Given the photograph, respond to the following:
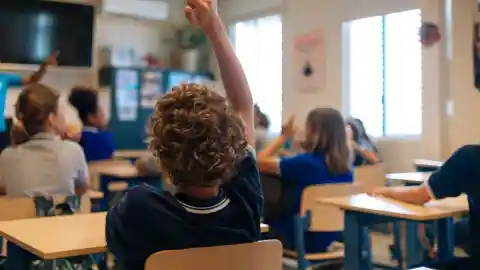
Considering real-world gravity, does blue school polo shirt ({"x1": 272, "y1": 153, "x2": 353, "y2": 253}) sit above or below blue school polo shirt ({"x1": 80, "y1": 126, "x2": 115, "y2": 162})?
below

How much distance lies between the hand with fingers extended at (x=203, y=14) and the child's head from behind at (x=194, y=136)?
27cm

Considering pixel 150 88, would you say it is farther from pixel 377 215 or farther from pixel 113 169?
pixel 377 215

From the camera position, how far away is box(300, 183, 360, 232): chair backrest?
2797 millimetres

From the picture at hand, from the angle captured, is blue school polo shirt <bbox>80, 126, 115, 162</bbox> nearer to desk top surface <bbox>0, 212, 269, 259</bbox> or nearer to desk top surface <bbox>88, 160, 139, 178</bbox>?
desk top surface <bbox>88, 160, 139, 178</bbox>

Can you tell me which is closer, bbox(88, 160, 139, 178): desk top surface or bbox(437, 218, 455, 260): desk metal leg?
bbox(437, 218, 455, 260): desk metal leg

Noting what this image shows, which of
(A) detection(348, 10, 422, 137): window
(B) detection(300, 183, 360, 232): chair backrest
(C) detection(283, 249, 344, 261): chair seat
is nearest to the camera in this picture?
(B) detection(300, 183, 360, 232): chair backrest

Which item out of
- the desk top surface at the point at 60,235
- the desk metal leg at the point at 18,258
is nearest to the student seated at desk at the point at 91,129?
the desk top surface at the point at 60,235

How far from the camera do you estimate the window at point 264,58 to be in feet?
23.1

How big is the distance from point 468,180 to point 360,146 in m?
2.79

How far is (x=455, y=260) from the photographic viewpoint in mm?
2121

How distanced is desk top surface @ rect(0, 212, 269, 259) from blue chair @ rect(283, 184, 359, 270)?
3.38 feet

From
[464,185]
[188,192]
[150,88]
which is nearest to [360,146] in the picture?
[464,185]

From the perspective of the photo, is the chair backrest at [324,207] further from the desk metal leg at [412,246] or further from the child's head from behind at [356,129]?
the child's head from behind at [356,129]

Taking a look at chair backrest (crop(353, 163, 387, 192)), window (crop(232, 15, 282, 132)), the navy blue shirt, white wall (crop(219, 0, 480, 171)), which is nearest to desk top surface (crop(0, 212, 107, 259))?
the navy blue shirt
